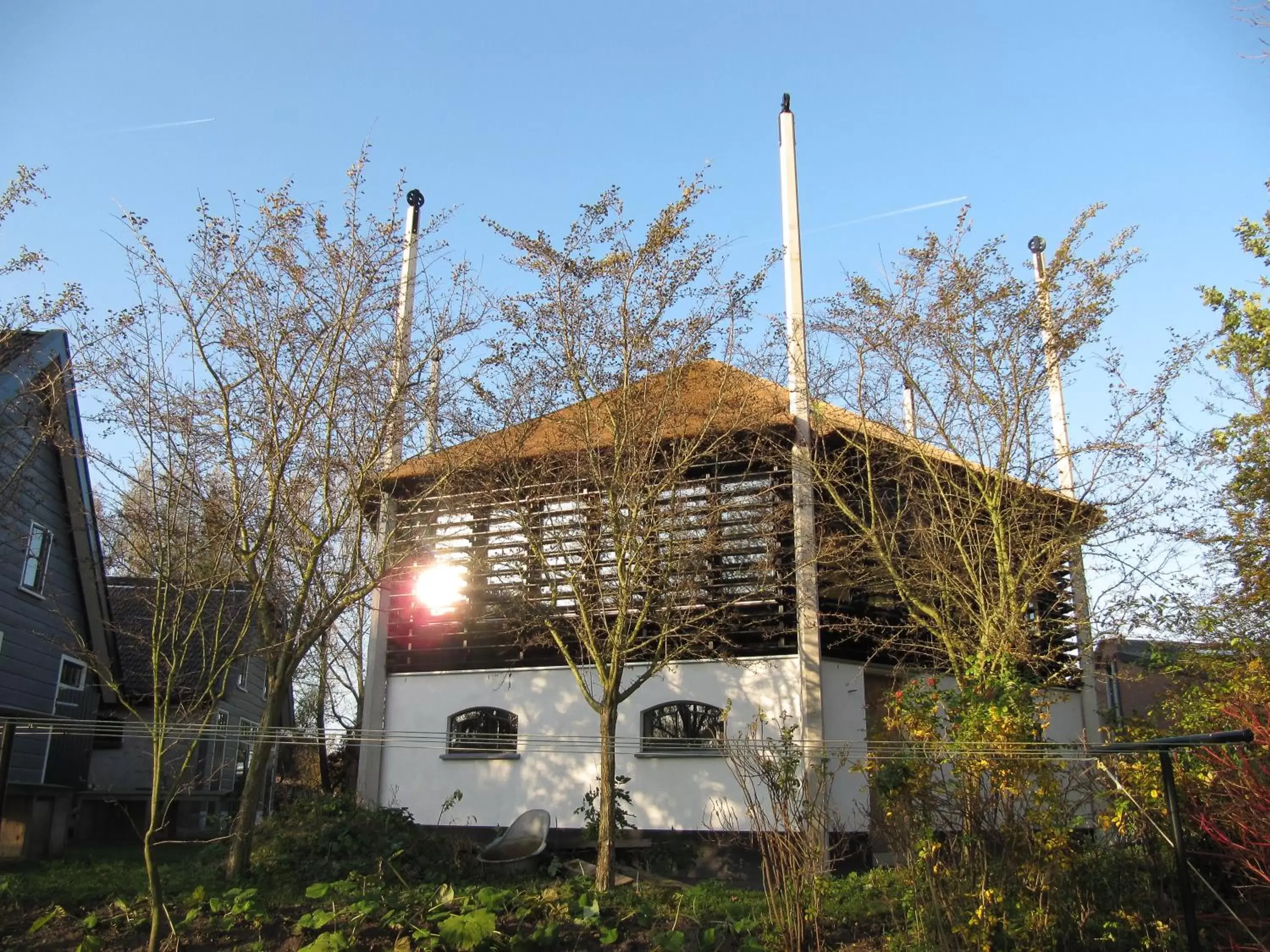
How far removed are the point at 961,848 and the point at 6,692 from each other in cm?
1434

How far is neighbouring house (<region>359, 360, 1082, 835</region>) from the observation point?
11500 millimetres

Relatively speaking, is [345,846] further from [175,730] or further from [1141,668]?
[1141,668]

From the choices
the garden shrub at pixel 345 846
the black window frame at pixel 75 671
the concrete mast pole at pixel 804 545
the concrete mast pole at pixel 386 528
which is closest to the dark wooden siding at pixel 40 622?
the black window frame at pixel 75 671

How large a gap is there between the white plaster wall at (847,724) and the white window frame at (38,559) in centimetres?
1192

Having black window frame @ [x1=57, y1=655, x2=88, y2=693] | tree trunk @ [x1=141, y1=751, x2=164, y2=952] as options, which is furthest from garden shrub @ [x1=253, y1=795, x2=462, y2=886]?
black window frame @ [x1=57, y1=655, x2=88, y2=693]

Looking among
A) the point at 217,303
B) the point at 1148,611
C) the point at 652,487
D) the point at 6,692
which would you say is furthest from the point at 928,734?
the point at 6,692

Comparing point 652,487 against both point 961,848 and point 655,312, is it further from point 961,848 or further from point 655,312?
point 961,848

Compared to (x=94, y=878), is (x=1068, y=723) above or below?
above

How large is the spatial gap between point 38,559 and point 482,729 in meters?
7.86

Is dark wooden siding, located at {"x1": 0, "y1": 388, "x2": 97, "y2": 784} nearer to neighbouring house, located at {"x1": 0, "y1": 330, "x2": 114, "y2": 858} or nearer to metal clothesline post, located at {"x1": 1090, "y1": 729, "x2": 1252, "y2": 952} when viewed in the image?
neighbouring house, located at {"x1": 0, "y1": 330, "x2": 114, "y2": 858}

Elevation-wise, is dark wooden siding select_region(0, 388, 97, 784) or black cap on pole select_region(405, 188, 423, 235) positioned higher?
black cap on pole select_region(405, 188, 423, 235)

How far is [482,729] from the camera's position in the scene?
15328 mm

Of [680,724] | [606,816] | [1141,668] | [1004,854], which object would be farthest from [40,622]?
[1141,668]

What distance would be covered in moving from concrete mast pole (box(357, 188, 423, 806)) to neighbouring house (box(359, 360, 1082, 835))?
7cm
